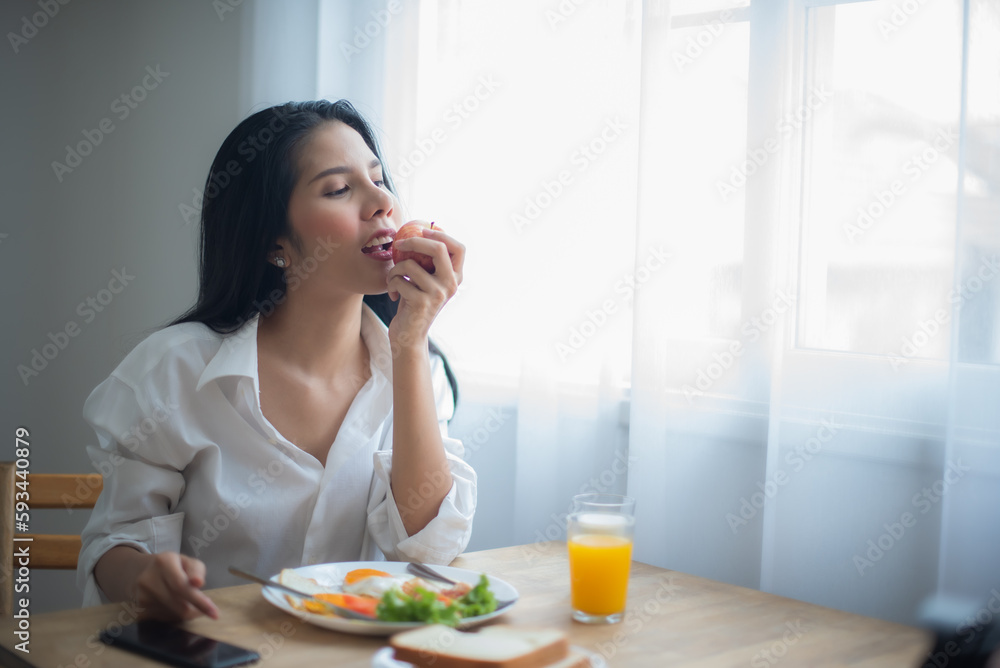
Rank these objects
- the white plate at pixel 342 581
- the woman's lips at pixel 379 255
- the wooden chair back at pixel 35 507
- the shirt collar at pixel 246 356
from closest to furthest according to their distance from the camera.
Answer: the white plate at pixel 342 581, the wooden chair back at pixel 35 507, the shirt collar at pixel 246 356, the woman's lips at pixel 379 255

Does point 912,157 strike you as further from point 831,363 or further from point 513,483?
point 513,483

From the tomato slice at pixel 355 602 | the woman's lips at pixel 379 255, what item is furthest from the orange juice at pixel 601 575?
the woman's lips at pixel 379 255

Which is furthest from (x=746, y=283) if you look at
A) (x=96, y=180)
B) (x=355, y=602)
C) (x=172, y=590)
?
(x=96, y=180)

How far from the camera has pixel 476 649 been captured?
83 centimetres

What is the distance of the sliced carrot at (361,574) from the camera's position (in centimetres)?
106

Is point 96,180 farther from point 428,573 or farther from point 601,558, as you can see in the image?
point 601,558

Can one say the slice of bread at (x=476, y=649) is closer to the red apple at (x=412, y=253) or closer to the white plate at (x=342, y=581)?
the white plate at (x=342, y=581)

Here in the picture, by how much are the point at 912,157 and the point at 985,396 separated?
41 cm

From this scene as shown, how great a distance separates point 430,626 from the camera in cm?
87

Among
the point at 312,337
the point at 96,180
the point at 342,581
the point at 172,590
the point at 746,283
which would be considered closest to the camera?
the point at 172,590

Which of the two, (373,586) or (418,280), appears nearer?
(373,586)

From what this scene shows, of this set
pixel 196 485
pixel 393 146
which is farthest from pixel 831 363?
pixel 393 146

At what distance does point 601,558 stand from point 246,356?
0.69 m

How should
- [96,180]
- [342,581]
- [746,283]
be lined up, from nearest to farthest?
[342,581] < [746,283] < [96,180]
